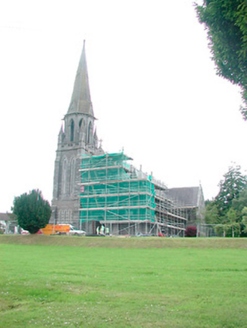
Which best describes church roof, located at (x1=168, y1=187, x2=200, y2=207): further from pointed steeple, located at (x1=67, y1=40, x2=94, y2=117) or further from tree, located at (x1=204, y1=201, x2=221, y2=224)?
pointed steeple, located at (x1=67, y1=40, x2=94, y2=117)

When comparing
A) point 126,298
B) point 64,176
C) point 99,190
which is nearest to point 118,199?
point 99,190

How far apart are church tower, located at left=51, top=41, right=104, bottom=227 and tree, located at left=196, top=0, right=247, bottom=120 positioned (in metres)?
57.6

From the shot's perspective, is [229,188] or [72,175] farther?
[72,175]

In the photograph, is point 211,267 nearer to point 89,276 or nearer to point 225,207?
point 89,276

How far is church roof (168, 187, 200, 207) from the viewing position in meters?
79.9

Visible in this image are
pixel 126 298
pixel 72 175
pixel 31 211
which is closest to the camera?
pixel 126 298

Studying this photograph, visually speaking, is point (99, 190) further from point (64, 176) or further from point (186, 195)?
point (186, 195)

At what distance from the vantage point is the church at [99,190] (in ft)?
187

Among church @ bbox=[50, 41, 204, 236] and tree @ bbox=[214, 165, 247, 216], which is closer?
church @ bbox=[50, 41, 204, 236]

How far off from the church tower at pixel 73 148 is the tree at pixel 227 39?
5759cm

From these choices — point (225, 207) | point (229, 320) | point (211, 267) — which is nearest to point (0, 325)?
point (229, 320)

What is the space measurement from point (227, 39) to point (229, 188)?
5819 centimetres

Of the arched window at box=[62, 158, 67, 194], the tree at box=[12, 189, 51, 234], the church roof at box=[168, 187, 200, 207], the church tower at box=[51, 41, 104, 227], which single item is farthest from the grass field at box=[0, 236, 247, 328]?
the church roof at box=[168, 187, 200, 207]

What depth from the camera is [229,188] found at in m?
65.0
